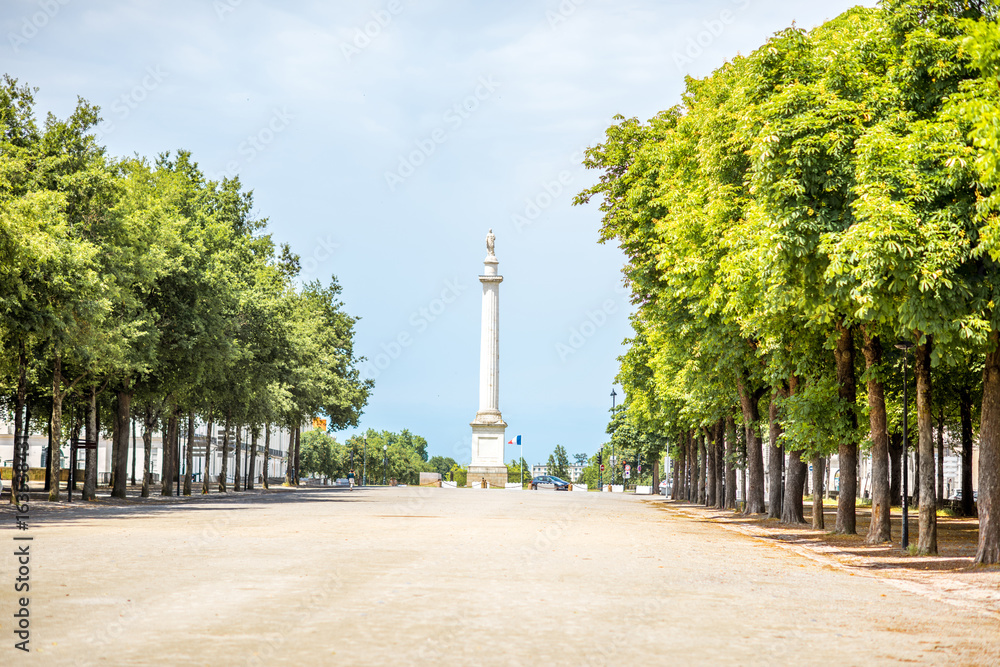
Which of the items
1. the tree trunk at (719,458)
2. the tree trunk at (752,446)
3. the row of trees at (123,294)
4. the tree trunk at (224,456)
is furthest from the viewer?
the tree trunk at (224,456)

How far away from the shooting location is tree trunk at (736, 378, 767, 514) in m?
38.7

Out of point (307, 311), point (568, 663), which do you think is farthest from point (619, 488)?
point (568, 663)

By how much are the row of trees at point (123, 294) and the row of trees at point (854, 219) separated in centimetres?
1604

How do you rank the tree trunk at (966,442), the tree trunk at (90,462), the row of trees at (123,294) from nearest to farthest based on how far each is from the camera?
the row of trees at (123,294) → the tree trunk at (966,442) → the tree trunk at (90,462)

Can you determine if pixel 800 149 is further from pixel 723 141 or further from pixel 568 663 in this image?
pixel 568 663

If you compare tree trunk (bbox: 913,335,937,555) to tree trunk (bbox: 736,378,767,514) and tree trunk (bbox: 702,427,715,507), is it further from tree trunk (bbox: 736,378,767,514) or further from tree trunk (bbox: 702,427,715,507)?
tree trunk (bbox: 702,427,715,507)

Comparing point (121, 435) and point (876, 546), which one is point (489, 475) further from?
point (876, 546)

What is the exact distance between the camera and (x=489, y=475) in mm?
89438

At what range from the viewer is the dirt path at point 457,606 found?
9.52 metres

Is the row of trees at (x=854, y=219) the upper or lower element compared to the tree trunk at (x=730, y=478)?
upper

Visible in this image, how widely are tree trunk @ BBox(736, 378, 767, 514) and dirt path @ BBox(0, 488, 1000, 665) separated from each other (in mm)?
15758

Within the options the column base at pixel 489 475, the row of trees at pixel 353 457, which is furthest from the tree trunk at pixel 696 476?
the row of trees at pixel 353 457

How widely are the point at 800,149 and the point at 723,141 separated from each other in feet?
23.4

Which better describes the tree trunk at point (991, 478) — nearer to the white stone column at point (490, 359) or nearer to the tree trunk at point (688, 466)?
the tree trunk at point (688, 466)
